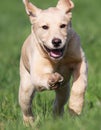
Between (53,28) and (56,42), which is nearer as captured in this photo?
(56,42)

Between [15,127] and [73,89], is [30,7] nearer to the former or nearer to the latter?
[73,89]

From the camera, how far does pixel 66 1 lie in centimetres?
872

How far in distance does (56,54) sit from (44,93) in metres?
1.89

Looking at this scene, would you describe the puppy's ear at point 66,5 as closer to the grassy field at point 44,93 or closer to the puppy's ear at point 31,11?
the puppy's ear at point 31,11

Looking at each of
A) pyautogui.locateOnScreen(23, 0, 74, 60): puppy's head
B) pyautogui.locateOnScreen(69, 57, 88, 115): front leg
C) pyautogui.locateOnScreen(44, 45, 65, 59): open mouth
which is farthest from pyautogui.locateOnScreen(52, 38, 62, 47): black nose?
pyautogui.locateOnScreen(69, 57, 88, 115): front leg

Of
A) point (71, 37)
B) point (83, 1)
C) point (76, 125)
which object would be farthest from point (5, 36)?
point (76, 125)

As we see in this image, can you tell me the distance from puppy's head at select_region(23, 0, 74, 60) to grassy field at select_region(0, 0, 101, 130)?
2.56 ft

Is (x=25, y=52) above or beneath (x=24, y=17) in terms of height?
above

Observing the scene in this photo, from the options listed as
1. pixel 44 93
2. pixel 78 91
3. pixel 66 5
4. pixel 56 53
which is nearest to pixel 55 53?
pixel 56 53

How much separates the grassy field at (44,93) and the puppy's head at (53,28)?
0.78 metres

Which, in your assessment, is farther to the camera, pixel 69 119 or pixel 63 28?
pixel 63 28

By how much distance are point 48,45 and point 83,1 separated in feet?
56.1

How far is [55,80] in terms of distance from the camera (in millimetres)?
8031

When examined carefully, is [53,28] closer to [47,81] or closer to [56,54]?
[56,54]
